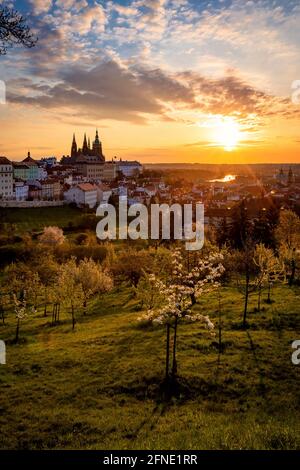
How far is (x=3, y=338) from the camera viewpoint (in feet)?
107

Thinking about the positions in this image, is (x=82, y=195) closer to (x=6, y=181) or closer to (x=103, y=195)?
(x=103, y=195)

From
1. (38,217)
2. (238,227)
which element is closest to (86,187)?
(38,217)

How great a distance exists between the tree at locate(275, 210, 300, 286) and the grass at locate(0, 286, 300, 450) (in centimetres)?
1265

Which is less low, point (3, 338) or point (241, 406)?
point (241, 406)

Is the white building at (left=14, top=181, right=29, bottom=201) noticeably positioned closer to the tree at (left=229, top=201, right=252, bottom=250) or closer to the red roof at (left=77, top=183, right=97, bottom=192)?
the red roof at (left=77, top=183, right=97, bottom=192)

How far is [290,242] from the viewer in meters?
46.9

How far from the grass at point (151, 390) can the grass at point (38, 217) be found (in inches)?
2960

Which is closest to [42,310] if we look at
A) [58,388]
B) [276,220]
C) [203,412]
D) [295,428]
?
[58,388]

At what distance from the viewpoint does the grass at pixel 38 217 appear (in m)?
104

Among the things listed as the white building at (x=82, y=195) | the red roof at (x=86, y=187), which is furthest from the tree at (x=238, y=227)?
the red roof at (x=86, y=187)

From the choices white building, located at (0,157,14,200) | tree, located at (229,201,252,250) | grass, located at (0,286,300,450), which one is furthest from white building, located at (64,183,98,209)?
grass, located at (0,286,300,450)

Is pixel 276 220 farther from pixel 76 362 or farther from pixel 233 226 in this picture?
pixel 76 362

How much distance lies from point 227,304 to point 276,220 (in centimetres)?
3779

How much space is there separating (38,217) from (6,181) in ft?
83.1
